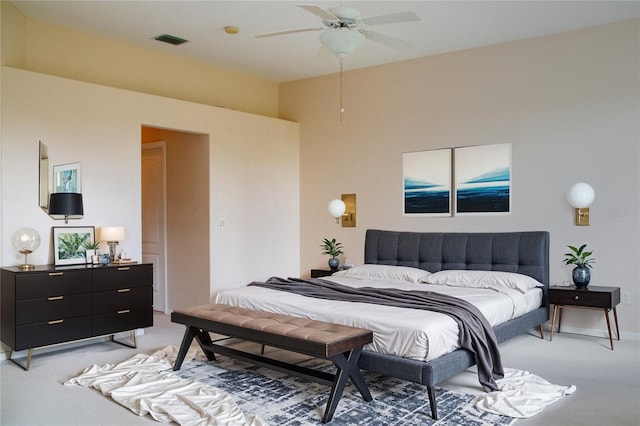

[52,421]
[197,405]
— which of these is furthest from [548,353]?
[52,421]

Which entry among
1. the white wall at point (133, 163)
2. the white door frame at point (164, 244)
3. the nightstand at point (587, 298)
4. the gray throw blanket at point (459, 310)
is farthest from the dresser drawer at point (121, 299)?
the nightstand at point (587, 298)

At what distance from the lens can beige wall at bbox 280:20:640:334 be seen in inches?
200

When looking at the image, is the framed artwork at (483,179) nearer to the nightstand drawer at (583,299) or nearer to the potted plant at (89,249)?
the nightstand drawer at (583,299)

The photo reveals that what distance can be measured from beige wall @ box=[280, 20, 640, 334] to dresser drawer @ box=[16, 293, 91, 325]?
10.9 feet

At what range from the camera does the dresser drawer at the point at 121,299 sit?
4.84 meters

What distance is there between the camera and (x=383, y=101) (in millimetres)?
6680

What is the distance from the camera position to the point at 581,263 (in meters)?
5.04

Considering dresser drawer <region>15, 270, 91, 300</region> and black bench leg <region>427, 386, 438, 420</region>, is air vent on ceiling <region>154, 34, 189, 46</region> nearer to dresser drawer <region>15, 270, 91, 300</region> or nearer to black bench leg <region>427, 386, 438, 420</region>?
dresser drawer <region>15, 270, 91, 300</region>

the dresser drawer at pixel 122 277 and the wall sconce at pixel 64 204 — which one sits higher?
the wall sconce at pixel 64 204

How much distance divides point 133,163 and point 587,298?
182 inches

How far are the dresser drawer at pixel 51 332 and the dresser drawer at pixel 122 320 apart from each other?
0.09 meters

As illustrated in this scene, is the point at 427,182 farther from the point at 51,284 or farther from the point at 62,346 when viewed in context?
the point at 62,346

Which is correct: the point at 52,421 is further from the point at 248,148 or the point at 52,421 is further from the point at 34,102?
the point at 248,148

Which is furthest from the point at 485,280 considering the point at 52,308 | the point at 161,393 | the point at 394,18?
the point at 52,308
